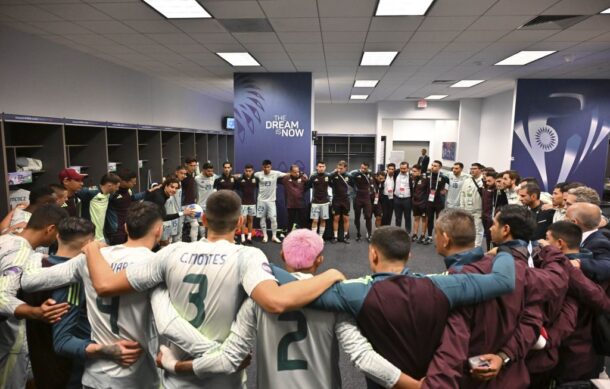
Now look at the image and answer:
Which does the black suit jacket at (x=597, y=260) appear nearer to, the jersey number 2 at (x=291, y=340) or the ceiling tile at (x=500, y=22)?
the jersey number 2 at (x=291, y=340)

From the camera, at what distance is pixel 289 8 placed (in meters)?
4.07

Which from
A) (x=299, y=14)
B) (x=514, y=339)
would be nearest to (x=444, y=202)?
(x=299, y=14)

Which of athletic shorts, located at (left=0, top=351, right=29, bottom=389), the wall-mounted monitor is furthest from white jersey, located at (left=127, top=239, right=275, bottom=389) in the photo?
the wall-mounted monitor

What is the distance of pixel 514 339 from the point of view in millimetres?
1600

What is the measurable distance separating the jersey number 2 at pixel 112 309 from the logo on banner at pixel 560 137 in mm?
9005

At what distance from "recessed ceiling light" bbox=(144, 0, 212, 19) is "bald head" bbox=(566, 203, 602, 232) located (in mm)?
3933

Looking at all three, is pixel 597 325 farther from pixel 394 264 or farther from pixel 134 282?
pixel 134 282

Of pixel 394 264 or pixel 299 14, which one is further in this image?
pixel 299 14

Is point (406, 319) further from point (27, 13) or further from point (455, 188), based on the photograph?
point (455, 188)

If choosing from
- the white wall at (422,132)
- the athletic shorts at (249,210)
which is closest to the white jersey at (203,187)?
the athletic shorts at (249,210)

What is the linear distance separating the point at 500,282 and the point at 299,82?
6.87 meters

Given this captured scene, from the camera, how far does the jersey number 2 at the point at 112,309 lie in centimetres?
166

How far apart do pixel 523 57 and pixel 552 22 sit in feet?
6.63

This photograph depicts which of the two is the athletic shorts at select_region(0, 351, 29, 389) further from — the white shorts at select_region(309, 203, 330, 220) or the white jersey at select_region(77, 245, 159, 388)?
the white shorts at select_region(309, 203, 330, 220)
